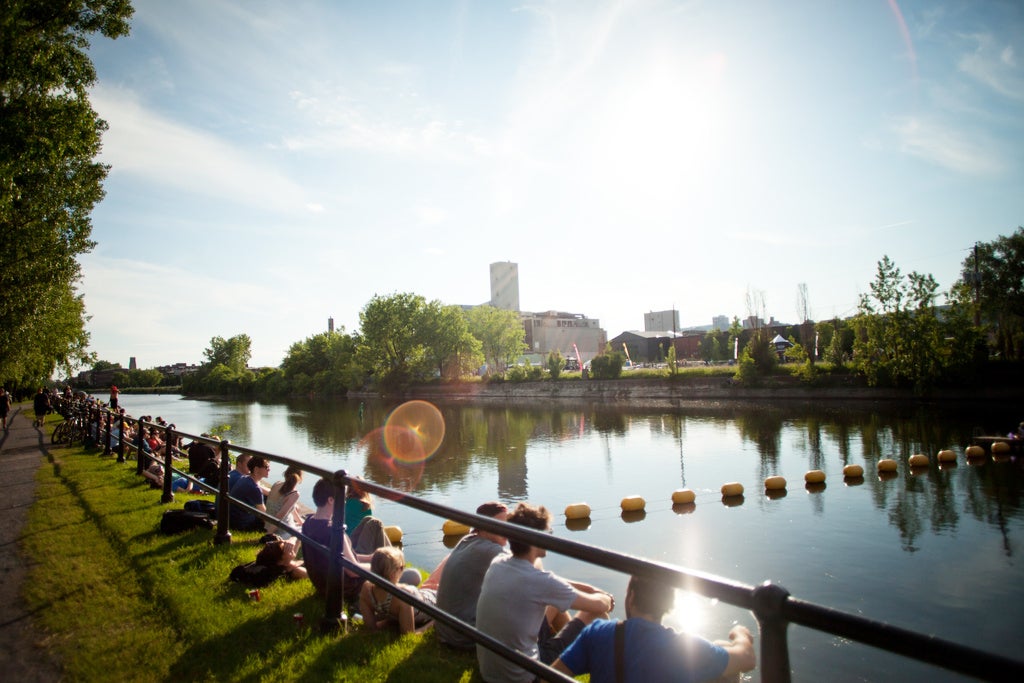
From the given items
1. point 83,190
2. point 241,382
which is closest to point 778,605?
point 83,190

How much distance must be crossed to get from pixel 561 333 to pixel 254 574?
435 ft

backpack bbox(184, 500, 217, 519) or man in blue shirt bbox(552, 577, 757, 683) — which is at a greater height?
man in blue shirt bbox(552, 577, 757, 683)

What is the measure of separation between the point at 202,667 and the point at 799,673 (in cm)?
573

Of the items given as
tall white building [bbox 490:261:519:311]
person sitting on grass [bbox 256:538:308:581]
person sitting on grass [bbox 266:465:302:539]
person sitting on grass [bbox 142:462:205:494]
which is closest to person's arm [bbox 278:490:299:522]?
person sitting on grass [bbox 266:465:302:539]

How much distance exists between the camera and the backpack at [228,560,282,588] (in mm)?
5887

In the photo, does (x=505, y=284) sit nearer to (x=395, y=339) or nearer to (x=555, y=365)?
(x=395, y=339)

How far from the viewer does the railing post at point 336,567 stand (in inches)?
175

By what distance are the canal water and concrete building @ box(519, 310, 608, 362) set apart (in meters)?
100

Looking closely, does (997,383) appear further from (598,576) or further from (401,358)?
(401,358)

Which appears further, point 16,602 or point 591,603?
point 16,602

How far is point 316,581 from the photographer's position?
5.50m

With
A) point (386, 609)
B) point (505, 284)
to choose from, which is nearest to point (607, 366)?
point (386, 609)

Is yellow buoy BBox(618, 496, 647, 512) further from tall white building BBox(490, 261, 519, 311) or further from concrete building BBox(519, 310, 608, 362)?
tall white building BBox(490, 261, 519, 311)

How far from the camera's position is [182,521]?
7.71 meters
